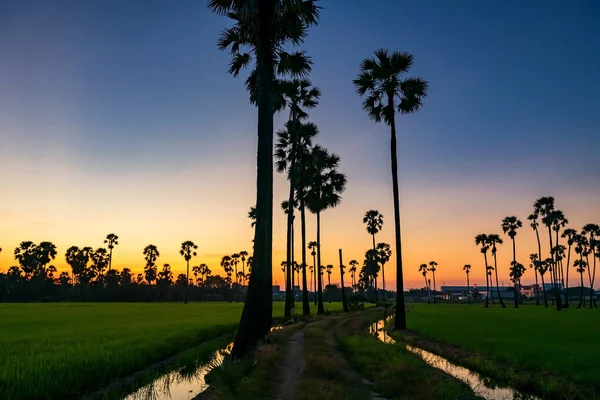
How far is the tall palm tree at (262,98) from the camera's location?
610 inches

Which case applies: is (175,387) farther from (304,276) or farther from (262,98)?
(304,276)

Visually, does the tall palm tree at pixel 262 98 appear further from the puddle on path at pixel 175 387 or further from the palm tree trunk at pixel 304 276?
the palm tree trunk at pixel 304 276

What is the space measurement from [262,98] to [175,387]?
11.3 m

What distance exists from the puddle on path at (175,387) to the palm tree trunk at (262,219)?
1737 mm

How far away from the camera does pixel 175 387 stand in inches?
483

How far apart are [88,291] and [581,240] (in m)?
147

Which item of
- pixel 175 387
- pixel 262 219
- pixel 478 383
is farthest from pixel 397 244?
pixel 175 387

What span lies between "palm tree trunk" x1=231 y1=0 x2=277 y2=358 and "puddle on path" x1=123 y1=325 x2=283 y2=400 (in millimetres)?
1737

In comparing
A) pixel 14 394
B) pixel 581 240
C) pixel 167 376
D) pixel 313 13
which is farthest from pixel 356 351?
pixel 581 240

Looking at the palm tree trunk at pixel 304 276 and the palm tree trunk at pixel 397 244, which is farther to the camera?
the palm tree trunk at pixel 304 276

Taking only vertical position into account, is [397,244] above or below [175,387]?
above

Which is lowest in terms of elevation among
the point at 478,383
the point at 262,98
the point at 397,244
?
the point at 478,383

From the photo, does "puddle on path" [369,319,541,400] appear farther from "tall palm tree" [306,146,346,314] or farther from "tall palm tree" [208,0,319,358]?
"tall palm tree" [306,146,346,314]

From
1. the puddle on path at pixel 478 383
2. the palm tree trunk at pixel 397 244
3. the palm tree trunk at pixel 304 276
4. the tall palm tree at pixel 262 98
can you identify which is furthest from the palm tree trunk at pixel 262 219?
the palm tree trunk at pixel 304 276
